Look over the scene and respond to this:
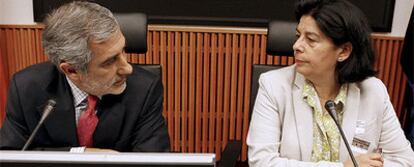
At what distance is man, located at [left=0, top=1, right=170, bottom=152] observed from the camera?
4.68 ft

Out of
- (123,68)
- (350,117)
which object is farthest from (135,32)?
(350,117)

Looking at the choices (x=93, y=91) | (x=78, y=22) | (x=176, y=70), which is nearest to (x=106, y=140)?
(x=93, y=91)

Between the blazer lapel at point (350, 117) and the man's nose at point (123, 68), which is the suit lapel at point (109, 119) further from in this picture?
the blazer lapel at point (350, 117)

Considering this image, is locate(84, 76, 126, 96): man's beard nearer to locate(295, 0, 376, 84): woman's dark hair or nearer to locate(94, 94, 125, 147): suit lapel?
locate(94, 94, 125, 147): suit lapel

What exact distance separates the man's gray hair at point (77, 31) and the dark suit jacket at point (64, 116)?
0.18m

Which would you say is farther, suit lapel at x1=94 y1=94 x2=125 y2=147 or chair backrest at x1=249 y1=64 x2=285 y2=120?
chair backrest at x1=249 y1=64 x2=285 y2=120

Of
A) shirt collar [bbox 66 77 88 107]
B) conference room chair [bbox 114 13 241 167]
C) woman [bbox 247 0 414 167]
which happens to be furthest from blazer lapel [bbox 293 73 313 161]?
shirt collar [bbox 66 77 88 107]

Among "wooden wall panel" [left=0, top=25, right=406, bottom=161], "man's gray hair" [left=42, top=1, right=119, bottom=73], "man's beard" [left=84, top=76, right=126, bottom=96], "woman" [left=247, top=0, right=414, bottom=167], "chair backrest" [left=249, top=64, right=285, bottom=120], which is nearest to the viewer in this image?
"man's gray hair" [left=42, top=1, right=119, bottom=73]

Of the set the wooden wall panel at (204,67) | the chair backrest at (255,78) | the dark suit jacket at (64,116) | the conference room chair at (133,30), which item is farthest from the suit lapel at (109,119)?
the wooden wall panel at (204,67)

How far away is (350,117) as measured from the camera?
1608mm

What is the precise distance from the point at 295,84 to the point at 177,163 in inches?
39.2

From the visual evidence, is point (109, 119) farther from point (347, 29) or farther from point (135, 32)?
point (347, 29)

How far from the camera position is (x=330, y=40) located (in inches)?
60.3

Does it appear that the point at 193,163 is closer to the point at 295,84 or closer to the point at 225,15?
the point at 295,84
